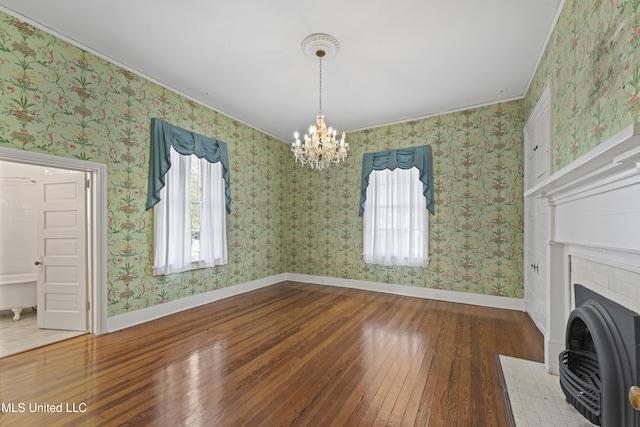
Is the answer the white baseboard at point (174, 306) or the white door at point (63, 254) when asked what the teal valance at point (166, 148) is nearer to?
the white door at point (63, 254)

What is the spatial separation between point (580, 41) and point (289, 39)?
8.16 feet

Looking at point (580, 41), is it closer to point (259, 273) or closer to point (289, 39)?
point (289, 39)

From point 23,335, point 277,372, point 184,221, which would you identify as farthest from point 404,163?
point 23,335

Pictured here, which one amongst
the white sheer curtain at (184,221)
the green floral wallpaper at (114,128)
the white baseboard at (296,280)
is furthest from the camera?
the white sheer curtain at (184,221)

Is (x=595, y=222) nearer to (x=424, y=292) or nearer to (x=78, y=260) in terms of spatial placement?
(x=424, y=292)

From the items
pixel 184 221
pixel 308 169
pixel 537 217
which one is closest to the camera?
pixel 537 217

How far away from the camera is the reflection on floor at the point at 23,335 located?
271 cm

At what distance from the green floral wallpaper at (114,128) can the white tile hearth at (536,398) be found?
4052 mm

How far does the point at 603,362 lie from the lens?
1.35m

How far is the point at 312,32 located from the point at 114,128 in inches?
102

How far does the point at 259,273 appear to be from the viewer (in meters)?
5.46

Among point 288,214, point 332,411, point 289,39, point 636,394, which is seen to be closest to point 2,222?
Answer: point 288,214

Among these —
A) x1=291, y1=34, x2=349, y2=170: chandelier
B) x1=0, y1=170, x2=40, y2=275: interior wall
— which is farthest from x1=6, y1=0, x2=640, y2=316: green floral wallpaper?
x1=0, y1=170, x2=40, y2=275: interior wall

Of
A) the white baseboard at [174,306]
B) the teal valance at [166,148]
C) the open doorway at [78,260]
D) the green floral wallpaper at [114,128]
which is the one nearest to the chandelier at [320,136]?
the teal valance at [166,148]
